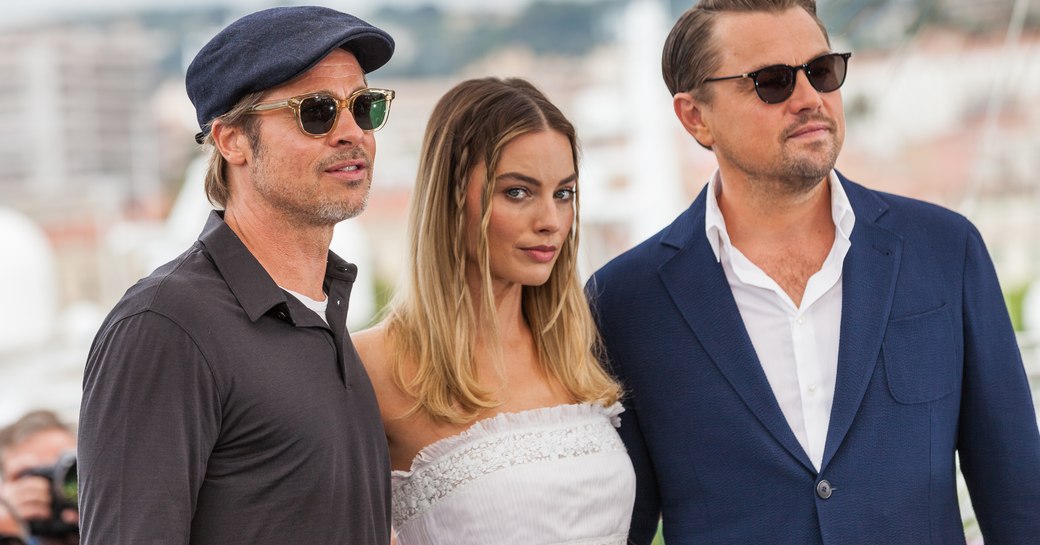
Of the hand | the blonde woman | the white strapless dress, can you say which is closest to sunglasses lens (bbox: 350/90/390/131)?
the blonde woman

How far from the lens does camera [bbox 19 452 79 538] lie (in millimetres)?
2941

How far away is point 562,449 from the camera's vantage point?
2.27 m

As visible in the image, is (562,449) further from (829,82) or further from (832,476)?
(829,82)

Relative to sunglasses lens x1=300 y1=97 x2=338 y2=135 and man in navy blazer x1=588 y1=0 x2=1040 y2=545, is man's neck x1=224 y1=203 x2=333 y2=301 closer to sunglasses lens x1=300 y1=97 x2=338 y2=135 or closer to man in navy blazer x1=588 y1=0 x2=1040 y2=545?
sunglasses lens x1=300 y1=97 x2=338 y2=135

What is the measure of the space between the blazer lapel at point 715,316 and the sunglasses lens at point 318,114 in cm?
85

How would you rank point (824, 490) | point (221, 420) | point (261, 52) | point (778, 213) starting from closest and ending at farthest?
point (221, 420)
point (261, 52)
point (824, 490)
point (778, 213)

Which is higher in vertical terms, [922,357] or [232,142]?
[232,142]

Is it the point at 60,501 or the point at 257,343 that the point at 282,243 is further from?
the point at 60,501

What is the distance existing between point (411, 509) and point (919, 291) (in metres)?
1.07

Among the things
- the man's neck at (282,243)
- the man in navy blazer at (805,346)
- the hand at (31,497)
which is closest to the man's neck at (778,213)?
the man in navy blazer at (805,346)

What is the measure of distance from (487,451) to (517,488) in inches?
3.6

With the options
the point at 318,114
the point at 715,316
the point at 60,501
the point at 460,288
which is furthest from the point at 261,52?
the point at 60,501

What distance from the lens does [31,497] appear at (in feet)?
9.74

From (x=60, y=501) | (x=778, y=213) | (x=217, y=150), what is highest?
(x=217, y=150)
